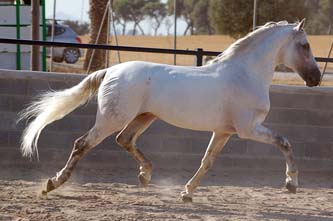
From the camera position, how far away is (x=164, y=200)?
22.4 ft

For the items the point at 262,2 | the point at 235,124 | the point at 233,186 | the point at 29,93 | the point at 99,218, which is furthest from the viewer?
the point at 262,2

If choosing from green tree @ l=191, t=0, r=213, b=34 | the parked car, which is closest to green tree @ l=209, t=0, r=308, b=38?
the parked car

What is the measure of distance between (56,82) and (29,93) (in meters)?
0.36

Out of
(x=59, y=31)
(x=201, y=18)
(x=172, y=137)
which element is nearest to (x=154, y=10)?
(x=201, y=18)

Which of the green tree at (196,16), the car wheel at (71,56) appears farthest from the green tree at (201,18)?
the car wheel at (71,56)

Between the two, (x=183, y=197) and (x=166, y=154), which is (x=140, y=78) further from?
(x=166, y=154)

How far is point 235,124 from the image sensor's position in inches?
259

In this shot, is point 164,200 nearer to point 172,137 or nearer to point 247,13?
point 172,137

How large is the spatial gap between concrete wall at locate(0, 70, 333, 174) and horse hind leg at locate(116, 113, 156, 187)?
1.72 meters

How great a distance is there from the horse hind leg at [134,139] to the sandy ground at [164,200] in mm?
259

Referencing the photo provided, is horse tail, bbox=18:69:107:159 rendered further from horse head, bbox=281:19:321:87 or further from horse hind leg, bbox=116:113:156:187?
horse head, bbox=281:19:321:87

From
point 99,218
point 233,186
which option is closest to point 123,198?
point 99,218

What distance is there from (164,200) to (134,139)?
697 millimetres

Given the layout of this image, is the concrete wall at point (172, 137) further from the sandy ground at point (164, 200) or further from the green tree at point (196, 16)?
the green tree at point (196, 16)
